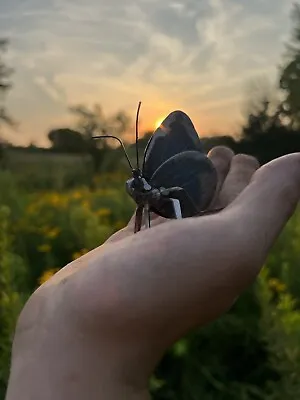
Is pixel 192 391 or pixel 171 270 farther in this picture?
pixel 192 391

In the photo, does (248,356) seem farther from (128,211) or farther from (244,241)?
(244,241)

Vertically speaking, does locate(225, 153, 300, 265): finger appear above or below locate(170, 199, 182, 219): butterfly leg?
above

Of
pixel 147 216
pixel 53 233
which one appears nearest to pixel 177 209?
pixel 147 216

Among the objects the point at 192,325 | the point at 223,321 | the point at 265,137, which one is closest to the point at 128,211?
the point at 223,321

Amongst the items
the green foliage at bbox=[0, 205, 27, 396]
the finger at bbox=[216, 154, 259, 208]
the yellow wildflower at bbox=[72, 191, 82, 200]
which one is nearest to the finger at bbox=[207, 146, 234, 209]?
the finger at bbox=[216, 154, 259, 208]

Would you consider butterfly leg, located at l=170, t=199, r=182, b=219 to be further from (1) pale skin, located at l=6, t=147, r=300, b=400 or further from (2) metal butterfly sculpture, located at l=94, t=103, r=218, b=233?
(1) pale skin, located at l=6, t=147, r=300, b=400

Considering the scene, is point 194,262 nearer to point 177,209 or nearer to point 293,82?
point 177,209
